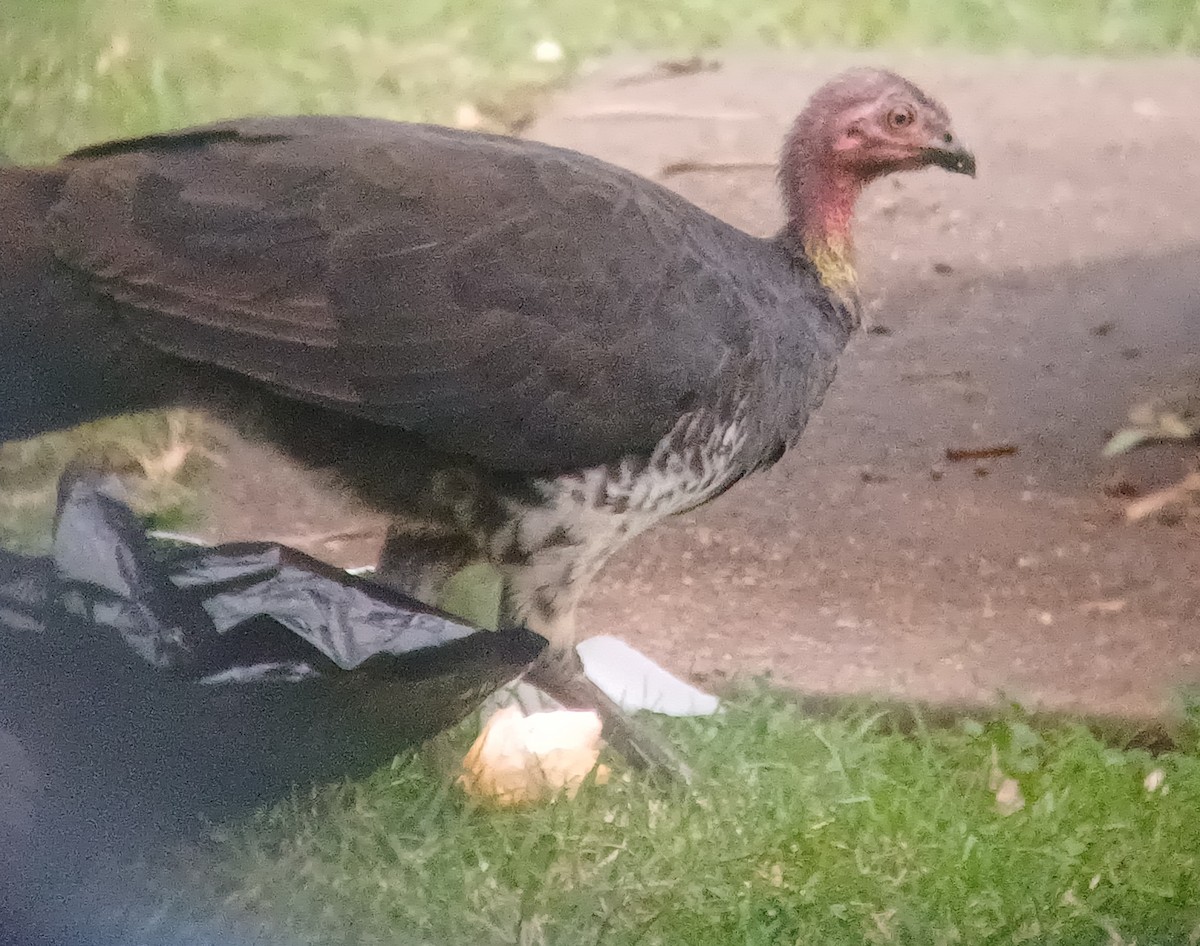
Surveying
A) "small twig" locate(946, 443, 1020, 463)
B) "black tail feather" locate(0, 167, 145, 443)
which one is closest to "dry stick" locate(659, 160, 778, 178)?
"small twig" locate(946, 443, 1020, 463)

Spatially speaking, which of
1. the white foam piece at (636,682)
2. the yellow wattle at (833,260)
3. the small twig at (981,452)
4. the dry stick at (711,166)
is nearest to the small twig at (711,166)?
the dry stick at (711,166)

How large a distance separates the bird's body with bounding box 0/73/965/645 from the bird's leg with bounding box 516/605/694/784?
0.28 feet

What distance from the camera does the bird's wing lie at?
0.95m

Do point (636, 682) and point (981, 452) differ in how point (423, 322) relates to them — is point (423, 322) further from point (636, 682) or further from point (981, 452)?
point (981, 452)

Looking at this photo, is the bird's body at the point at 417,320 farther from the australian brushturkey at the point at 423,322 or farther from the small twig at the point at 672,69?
the small twig at the point at 672,69

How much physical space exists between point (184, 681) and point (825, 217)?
2.33 ft

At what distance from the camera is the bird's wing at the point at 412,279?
95 centimetres

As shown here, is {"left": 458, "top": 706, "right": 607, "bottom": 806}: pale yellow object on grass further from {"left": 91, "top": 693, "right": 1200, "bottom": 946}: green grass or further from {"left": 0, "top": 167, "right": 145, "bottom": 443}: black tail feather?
{"left": 0, "top": 167, "right": 145, "bottom": 443}: black tail feather

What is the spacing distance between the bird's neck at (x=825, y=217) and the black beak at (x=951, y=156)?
0.07m

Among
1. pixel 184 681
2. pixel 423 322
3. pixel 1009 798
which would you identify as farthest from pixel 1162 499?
pixel 184 681

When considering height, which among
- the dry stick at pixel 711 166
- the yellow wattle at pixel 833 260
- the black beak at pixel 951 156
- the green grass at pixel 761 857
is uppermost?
the black beak at pixel 951 156

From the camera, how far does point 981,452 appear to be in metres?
1.36

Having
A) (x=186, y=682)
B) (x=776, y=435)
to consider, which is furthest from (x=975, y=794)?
(x=186, y=682)

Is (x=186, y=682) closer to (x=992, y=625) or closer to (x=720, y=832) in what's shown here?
(x=720, y=832)
